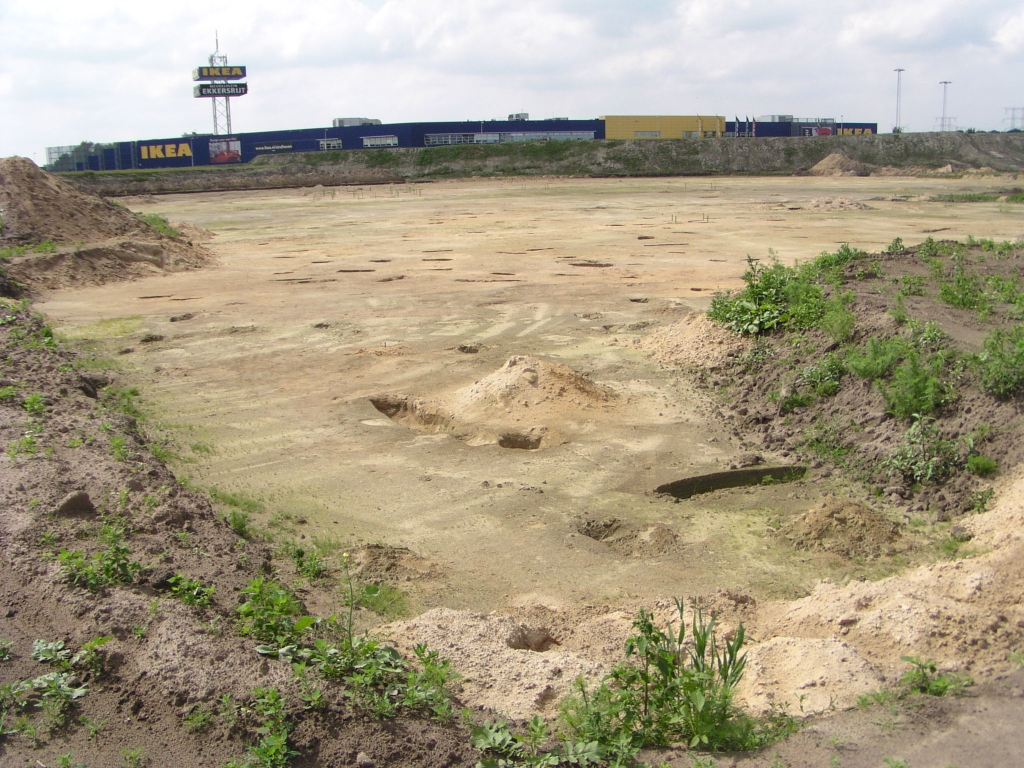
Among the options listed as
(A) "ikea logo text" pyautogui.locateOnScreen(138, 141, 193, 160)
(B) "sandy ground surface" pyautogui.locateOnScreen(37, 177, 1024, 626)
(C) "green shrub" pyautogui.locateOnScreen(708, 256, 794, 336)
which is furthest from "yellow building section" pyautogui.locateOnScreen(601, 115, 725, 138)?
(C) "green shrub" pyautogui.locateOnScreen(708, 256, 794, 336)

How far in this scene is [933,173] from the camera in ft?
193

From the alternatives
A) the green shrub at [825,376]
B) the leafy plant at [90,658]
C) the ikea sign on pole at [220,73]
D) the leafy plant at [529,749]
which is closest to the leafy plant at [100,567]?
the leafy plant at [90,658]

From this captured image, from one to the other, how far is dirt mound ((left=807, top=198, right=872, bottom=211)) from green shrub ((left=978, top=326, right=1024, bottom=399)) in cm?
2665

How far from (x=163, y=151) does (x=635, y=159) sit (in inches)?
1665

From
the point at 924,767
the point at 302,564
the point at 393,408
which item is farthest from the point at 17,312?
the point at 924,767

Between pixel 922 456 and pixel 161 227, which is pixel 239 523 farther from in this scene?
pixel 161 227

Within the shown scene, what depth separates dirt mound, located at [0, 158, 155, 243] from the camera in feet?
71.5

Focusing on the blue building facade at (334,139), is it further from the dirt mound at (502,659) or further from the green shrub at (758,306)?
the dirt mound at (502,659)

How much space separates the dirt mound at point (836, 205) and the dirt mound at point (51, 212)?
24.2 metres

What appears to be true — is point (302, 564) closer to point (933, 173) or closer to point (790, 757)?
point (790, 757)

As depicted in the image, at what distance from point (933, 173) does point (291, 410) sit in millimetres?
60073

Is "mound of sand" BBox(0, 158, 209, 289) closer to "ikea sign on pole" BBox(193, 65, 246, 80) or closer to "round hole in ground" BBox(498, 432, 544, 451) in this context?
"round hole in ground" BBox(498, 432, 544, 451)

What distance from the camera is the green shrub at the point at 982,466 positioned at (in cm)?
708

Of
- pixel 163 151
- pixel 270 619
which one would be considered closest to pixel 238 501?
pixel 270 619
